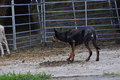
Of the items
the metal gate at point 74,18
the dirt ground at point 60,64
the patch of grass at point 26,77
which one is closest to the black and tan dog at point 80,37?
the dirt ground at point 60,64

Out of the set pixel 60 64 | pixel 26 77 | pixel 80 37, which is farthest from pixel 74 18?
pixel 26 77

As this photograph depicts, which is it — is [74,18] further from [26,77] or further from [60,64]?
[26,77]

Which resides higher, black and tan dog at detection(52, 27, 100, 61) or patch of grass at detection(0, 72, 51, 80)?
black and tan dog at detection(52, 27, 100, 61)

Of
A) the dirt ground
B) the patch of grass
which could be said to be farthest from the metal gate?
the patch of grass

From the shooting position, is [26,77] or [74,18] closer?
[26,77]

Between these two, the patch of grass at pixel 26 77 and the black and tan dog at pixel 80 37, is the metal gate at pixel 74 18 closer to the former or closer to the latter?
the black and tan dog at pixel 80 37

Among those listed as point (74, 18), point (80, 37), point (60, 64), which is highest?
point (74, 18)

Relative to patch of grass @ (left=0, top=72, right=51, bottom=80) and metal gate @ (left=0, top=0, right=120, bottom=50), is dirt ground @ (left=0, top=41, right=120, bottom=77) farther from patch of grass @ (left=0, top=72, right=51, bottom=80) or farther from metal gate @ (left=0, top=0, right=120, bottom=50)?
metal gate @ (left=0, top=0, right=120, bottom=50)

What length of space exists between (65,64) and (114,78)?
8.39 ft

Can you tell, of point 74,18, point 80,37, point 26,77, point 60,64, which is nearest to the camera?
point 26,77

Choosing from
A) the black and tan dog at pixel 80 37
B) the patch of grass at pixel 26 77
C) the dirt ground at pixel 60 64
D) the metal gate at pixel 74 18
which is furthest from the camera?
the metal gate at pixel 74 18

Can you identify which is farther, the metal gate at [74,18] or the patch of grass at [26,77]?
the metal gate at [74,18]

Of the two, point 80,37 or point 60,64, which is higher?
point 80,37

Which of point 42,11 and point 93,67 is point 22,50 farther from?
point 93,67
